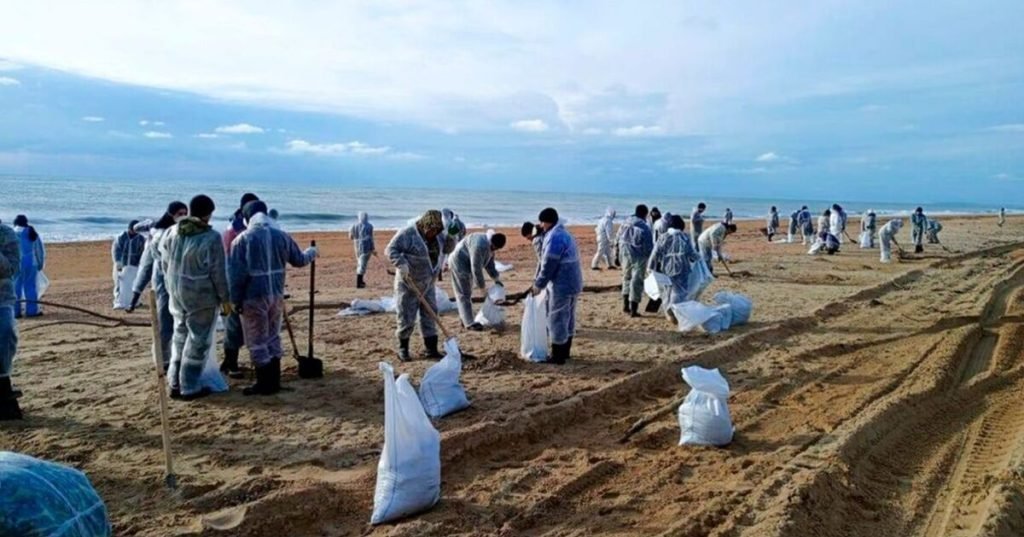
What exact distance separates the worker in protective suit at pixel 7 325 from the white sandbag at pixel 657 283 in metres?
7.33

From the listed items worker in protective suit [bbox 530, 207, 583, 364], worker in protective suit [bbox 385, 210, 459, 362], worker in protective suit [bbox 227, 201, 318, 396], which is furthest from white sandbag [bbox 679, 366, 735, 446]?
worker in protective suit [bbox 227, 201, 318, 396]

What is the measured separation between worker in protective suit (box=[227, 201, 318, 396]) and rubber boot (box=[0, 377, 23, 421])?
1805mm

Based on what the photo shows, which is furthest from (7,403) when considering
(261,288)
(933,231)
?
(933,231)

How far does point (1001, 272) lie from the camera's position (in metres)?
15.9

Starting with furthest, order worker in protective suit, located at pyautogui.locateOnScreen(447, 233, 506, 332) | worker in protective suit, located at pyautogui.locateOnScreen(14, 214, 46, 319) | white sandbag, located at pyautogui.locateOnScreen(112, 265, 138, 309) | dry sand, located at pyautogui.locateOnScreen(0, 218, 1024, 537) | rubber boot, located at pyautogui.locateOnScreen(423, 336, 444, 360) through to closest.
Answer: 1. white sandbag, located at pyautogui.locateOnScreen(112, 265, 138, 309)
2. worker in protective suit, located at pyautogui.locateOnScreen(14, 214, 46, 319)
3. worker in protective suit, located at pyautogui.locateOnScreen(447, 233, 506, 332)
4. rubber boot, located at pyautogui.locateOnScreen(423, 336, 444, 360)
5. dry sand, located at pyautogui.locateOnScreen(0, 218, 1024, 537)

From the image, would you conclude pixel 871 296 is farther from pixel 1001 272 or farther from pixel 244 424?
pixel 244 424

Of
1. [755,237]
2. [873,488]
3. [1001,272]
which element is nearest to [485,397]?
[873,488]

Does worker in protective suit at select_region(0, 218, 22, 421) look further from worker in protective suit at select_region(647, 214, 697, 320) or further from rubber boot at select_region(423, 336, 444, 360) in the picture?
worker in protective suit at select_region(647, 214, 697, 320)

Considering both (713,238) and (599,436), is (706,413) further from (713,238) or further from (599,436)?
(713,238)

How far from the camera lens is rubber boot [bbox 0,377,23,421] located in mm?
5824

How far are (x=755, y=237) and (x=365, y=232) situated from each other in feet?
74.0

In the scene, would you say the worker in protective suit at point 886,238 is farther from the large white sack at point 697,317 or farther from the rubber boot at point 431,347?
the rubber boot at point 431,347

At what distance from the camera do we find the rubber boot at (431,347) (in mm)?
7965

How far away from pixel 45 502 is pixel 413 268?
17.4ft
